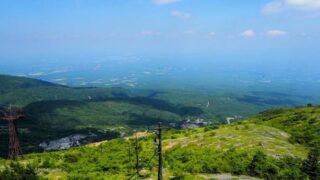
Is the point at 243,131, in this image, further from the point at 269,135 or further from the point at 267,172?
the point at 267,172

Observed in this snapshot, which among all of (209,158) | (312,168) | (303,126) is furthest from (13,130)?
(312,168)

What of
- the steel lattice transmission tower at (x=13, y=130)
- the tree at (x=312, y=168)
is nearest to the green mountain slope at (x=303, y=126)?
the tree at (x=312, y=168)

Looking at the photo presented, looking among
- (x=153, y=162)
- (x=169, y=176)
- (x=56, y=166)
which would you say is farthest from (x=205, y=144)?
(x=56, y=166)

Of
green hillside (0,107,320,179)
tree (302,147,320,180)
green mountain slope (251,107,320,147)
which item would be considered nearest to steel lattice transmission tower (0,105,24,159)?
green hillside (0,107,320,179)

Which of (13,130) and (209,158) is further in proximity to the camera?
(13,130)

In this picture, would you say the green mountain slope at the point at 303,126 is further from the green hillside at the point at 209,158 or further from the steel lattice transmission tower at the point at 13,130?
the steel lattice transmission tower at the point at 13,130

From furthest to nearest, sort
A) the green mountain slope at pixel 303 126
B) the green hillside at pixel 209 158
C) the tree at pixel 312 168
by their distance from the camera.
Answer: the green mountain slope at pixel 303 126 → the green hillside at pixel 209 158 → the tree at pixel 312 168

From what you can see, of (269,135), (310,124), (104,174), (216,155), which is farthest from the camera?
(310,124)

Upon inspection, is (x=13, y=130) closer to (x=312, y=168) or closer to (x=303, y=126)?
(x=303, y=126)
